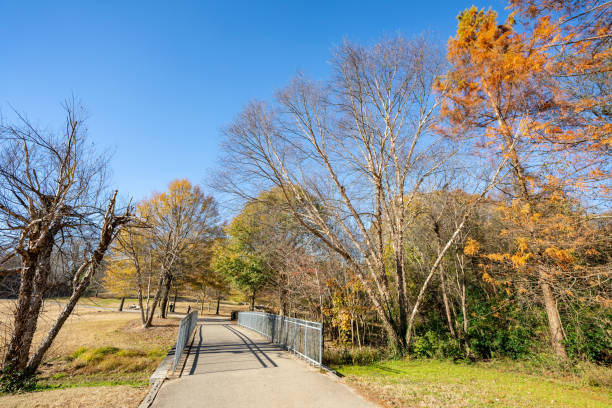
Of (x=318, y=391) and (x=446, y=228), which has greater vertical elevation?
(x=446, y=228)

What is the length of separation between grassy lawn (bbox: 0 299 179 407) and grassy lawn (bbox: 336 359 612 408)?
4.79 metres

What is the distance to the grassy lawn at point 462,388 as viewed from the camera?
4953 mm

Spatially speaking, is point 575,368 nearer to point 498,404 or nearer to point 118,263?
point 498,404

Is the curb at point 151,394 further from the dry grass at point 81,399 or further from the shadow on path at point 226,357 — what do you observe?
the shadow on path at point 226,357

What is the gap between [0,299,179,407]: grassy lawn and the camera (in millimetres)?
5066

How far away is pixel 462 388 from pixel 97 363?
11.0 metres

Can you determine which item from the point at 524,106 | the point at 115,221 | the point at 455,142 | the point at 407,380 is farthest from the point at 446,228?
the point at 115,221

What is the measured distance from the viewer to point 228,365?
288 inches

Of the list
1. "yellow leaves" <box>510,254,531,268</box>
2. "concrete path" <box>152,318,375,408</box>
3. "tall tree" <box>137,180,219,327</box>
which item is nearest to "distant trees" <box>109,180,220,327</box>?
"tall tree" <box>137,180,219,327</box>

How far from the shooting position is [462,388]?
5805mm

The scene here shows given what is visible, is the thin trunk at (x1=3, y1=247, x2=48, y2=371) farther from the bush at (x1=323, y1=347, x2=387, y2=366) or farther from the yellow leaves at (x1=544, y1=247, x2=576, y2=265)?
the yellow leaves at (x1=544, y1=247, x2=576, y2=265)

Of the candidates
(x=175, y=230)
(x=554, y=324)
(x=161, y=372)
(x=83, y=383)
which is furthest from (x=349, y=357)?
(x=175, y=230)

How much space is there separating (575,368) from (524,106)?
7.98 metres

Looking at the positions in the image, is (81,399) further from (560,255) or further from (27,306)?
(560,255)
